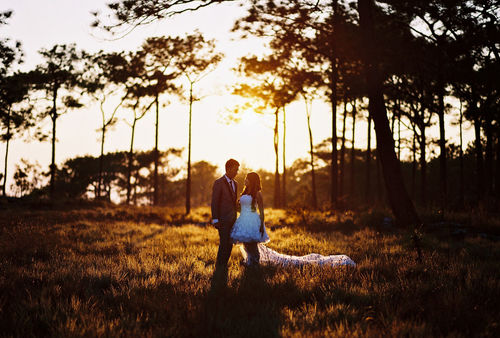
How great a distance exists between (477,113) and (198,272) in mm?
23494

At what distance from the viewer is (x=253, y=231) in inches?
294

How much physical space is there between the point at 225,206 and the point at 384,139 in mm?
8116

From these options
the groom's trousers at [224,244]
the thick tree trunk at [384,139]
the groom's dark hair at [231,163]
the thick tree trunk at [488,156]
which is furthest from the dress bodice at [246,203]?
the thick tree trunk at [488,156]

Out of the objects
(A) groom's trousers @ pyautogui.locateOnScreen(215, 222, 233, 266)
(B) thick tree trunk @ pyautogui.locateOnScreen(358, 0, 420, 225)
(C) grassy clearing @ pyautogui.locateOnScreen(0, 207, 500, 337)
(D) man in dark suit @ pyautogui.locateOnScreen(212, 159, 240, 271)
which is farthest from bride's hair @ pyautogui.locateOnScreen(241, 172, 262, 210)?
(B) thick tree trunk @ pyautogui.locateOnScreen(358, 0, 420, 225)

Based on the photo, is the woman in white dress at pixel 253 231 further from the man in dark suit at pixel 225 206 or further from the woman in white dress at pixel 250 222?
the man in dark suit at pixel 225 206

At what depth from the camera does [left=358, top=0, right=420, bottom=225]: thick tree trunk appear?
1310 cm

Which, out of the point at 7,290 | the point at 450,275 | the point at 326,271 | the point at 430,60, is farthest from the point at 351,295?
the point at 430,60

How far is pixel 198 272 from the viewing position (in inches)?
275

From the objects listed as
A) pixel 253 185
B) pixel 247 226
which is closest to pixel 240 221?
pixel 247 226

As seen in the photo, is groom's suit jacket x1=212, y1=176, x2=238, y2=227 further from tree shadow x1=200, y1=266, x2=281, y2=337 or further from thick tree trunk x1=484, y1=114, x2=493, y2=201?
thick tree trunk x1=484, y1=114, x2=493, y2=201

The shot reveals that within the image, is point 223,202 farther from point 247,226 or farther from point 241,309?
point 241,309

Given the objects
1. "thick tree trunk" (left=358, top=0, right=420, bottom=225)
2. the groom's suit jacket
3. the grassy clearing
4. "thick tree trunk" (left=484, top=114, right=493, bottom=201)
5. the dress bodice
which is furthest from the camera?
"thick tree trunk" (left=484, top=114, right=493, bottom=201)

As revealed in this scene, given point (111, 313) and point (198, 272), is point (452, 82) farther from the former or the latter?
point (111, 313)

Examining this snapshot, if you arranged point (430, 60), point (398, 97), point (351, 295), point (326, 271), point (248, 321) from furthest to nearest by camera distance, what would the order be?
point (398, 97) → point (430, 60) → point (326, 271) → point (351, 295) → point (248, 321)
